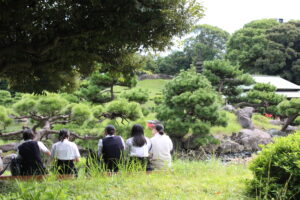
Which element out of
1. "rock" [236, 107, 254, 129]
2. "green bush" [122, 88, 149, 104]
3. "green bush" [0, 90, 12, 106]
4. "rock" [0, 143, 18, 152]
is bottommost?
"rock" [0, 143, 18, 152]

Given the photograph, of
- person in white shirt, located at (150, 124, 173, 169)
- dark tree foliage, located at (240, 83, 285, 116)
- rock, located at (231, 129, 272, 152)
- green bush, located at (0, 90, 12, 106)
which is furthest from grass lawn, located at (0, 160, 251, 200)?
dark tree foliage, located at (240, 83, 285, 116)

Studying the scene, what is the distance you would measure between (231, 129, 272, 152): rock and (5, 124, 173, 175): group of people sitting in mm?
10915

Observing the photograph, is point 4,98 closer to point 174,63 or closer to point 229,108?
point 229,108

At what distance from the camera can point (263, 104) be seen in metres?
18.9

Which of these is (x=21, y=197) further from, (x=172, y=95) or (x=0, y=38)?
(x=172, y=95)

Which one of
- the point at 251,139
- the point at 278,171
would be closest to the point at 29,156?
the point at 278,171

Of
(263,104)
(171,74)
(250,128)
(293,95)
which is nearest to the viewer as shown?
(250,128)

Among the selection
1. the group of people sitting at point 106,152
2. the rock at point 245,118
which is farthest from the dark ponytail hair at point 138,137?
the rock at point 245,118

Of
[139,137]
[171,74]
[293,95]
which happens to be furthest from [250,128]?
[171,74]

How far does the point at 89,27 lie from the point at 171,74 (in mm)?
37800

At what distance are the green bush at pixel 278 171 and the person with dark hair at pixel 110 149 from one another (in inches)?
74.6

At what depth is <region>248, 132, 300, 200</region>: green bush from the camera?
Result: 9.12 feet

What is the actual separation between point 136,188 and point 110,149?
3.79 ft

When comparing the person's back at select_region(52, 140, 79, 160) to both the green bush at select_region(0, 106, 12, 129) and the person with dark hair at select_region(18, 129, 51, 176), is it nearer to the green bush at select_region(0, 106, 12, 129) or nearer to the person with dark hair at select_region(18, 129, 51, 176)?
the person with dark hair at select_region(18, 129, 51, 176)
